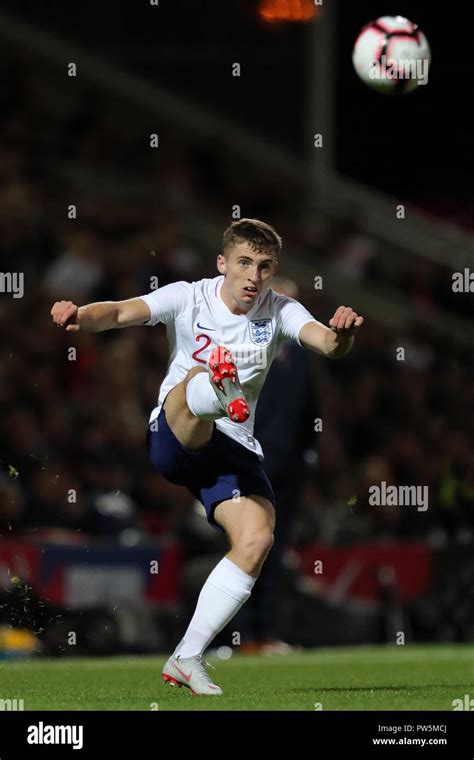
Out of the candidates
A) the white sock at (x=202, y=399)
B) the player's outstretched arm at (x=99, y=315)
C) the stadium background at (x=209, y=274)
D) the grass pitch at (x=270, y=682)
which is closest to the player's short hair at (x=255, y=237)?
the player's outstretched arm at (x=99, y=315)

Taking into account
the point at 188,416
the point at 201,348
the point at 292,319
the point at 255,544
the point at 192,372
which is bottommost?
the point at 255,544

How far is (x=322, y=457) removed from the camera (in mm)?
14984

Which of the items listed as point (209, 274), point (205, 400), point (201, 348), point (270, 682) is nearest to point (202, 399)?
point (205, 400)

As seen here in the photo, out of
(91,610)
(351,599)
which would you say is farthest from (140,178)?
(91,610)

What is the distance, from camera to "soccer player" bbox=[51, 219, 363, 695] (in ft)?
25.0

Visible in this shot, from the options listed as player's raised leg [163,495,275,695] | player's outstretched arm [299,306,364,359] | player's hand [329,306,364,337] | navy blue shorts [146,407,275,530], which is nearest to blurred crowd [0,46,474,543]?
navy blue shorts [146,407,275,530]

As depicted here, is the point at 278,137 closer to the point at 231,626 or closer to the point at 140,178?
the point at 140,178

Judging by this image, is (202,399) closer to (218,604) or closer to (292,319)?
(292,319)

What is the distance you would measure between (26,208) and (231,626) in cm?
537

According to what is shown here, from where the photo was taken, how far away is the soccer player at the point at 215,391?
7.62m

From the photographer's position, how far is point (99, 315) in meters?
7.53

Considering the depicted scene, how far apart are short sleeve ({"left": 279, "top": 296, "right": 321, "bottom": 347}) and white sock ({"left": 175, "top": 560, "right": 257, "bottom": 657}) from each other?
1088 millimetres

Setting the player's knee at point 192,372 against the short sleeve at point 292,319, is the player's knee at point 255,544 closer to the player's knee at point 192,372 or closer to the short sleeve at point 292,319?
the player's knee at point 192,372

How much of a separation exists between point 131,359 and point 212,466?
668cm
